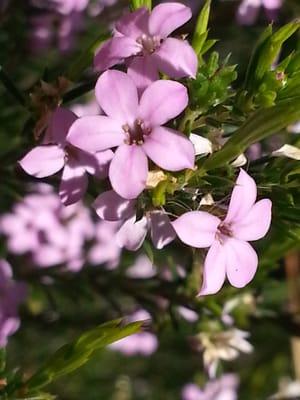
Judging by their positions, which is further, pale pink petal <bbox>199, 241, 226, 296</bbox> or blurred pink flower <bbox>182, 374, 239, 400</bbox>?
blurred pink flower <bbox>182, 374, 239, 400</bbox>

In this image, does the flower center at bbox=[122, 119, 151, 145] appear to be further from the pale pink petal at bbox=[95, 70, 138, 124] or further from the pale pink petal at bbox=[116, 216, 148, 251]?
the pale pink petal at bbox=[116, 216, 148, 251]

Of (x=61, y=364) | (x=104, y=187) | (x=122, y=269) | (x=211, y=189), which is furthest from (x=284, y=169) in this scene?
(x=122, y=269)

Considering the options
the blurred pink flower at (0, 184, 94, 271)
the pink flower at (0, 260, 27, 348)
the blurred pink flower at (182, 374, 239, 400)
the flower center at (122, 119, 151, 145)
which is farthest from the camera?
the blurred pink flower at (182, 374, 239, 400)

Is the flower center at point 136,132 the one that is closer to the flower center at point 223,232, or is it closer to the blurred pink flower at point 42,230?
the flower center at point 223,232

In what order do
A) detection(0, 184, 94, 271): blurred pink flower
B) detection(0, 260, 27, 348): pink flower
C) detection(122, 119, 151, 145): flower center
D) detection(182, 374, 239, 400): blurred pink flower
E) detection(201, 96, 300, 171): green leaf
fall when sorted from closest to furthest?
detection(201, 96, 300, 171): green leaf < detection(122, 119, 151, 145): flower center < detection(0, 260, 27, 348): pink flower < detection(0, 184, 94, 271): blurred pink flower < detection(182, 374, 239, 400): blurred pink flower

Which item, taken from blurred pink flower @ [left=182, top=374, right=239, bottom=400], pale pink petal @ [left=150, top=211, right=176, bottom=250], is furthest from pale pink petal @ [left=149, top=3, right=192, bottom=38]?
blurred pink flower @ [left=182, top=374, right=239, bottom=400]

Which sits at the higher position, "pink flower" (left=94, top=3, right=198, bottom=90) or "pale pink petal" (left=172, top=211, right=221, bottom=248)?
"pink flower" (left=94, top=3, right=198, bottom=90)
